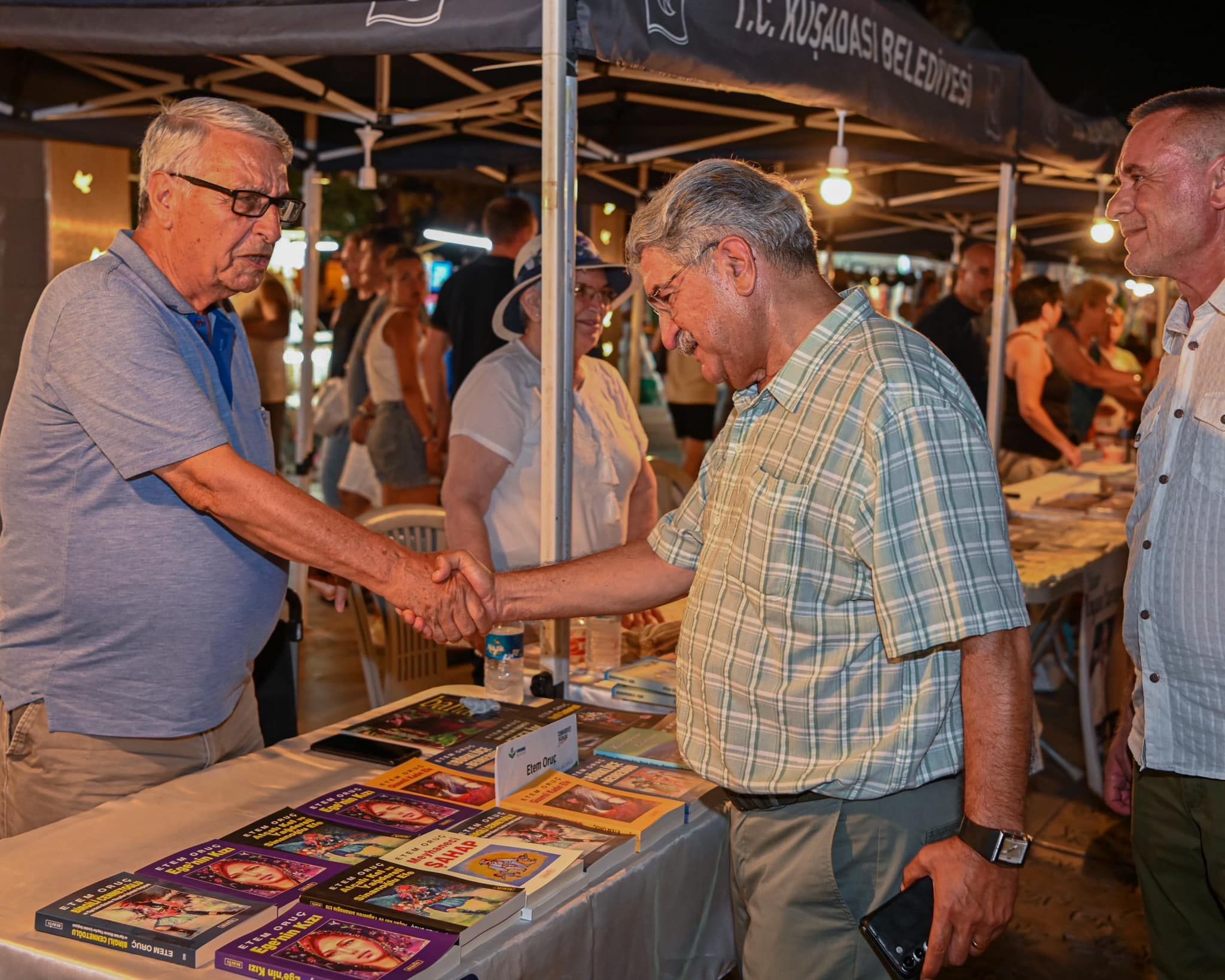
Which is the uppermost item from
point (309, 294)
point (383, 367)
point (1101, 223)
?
point (1101, 223)

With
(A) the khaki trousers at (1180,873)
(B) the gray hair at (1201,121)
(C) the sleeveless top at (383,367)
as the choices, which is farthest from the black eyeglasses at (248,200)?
(C) the sleeveless top at (383,367)

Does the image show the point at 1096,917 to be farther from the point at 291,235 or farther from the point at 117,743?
the point at 291,235

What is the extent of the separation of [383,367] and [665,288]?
5140mm

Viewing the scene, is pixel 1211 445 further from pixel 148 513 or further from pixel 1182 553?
pixel 148 513

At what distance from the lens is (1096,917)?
4.26m

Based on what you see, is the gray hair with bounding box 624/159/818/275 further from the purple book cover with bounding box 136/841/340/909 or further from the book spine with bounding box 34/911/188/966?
the book spine with bounding box 34/911/188/966

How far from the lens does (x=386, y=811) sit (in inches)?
86.1

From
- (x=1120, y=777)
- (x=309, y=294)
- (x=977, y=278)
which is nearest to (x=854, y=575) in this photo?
(x=1120, y=777)

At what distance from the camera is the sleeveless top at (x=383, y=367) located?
6973 mm

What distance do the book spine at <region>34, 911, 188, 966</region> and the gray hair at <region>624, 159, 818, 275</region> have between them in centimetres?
127

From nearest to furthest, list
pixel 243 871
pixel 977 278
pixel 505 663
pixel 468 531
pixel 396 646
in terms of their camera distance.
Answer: pixel 243 871
pixel 505 663
pixel 468 531
pixel 396 646
pixel 977 278

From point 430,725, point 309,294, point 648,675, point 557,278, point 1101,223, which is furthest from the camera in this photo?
point 1101,223

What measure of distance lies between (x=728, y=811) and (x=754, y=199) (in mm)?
1028

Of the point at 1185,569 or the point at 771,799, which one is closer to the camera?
the point at 771,799
